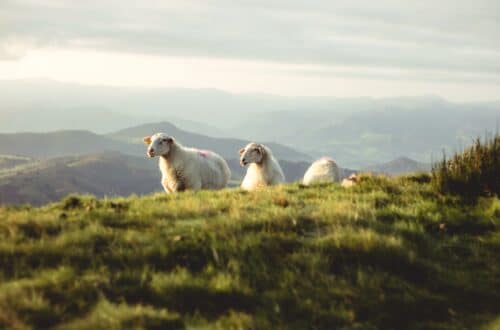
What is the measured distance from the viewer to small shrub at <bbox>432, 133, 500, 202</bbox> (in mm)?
11516

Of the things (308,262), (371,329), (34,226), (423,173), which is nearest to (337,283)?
(308,262)

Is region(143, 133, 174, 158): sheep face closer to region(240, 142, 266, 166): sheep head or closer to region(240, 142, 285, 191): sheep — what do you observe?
region(240, 142, 266, 166): sheep head

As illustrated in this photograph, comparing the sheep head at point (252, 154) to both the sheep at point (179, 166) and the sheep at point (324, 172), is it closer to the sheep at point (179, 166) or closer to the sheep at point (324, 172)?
the sheep at point (179, 166)

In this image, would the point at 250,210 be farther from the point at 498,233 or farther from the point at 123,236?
the point at 498,233

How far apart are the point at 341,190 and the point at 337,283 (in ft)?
21.2

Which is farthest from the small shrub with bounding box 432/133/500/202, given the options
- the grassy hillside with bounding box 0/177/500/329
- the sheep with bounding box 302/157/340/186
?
the sheep with bounding box 302/157/340/186

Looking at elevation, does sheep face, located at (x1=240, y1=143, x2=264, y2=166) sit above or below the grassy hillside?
above

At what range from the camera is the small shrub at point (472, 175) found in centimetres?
1152

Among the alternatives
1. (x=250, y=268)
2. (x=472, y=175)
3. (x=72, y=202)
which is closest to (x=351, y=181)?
(x=472, y=175)

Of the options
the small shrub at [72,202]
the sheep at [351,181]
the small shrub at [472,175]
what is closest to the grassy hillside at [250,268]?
the small shrub at [72,202]

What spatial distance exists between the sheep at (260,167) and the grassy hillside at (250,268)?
12.2 meters

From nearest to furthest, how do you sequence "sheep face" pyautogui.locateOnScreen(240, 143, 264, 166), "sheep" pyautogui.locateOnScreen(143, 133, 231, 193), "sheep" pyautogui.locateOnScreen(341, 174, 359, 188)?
"sheep" pyautogui.locateOnScreen(341, 174, 359, 188) < "sheep" pyautogui.locateOnScreen(143, 133, 231, 193) < "sheep face" pyautogui.locateOnScreen(240, 143, 264, 166)

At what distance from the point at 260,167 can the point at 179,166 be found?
14.5 feet

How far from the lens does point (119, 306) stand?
5539 mm
